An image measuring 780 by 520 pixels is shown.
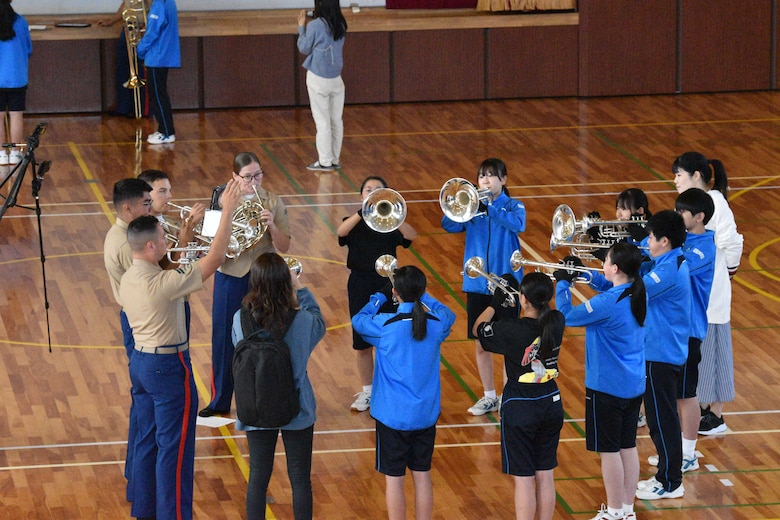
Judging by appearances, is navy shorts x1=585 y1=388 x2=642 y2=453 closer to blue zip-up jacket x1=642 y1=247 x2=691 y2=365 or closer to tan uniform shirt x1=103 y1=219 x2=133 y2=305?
blue zip-up jacket x1=642 y1=247 x2=691 y2=365

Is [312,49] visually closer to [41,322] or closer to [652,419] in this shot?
[41,322]

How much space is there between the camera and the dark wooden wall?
1784cm

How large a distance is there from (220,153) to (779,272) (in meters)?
6.97

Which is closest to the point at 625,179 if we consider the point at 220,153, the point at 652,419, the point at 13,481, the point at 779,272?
the point at 779,272

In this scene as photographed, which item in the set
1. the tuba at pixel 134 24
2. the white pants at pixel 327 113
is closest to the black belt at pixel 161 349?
the white pants at pixel 327 113

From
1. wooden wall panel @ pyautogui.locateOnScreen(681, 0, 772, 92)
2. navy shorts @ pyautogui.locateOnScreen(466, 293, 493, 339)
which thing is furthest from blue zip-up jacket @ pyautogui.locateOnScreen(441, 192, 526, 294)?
wooden wall panel @ pyautogui.locateOnScreen(681, 0, 772, 92)

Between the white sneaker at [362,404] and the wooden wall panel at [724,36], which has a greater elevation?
the wooden wall panel at [724,36]

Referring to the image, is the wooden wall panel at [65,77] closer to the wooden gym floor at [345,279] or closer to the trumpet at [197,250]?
the wooden gym floor at [345,279]

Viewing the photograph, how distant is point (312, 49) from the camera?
565 inches

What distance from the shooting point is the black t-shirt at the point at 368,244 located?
8.06 meters

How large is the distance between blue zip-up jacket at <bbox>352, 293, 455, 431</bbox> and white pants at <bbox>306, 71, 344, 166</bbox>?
8.23 m

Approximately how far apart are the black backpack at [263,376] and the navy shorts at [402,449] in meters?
0.61

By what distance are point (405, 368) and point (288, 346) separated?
621mm

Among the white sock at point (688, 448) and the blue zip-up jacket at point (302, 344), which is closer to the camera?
the blue zip-up jacket at point (302, 344)
